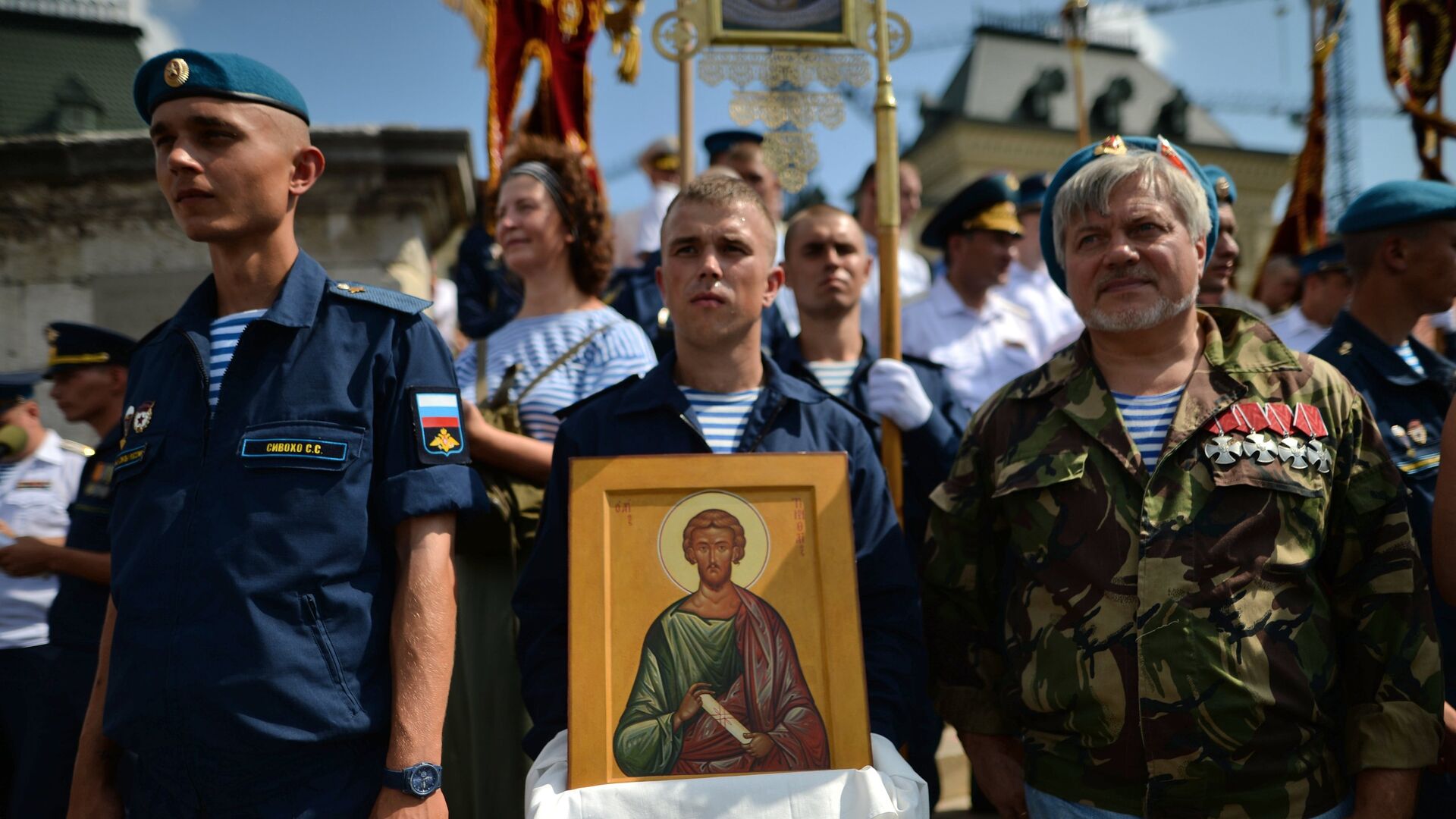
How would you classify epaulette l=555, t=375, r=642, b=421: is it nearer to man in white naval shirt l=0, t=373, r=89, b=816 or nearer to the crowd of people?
the crowd of people

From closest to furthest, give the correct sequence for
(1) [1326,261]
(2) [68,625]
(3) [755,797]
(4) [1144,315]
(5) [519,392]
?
(3) [755,797] < (4) [1144,315] < (5) [519,392] < (2) [68,625] < (1) [1326,261]

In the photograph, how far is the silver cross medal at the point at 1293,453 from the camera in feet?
8.26

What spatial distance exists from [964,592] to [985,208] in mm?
2958

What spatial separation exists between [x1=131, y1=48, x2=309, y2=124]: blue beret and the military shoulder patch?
29.2 inches

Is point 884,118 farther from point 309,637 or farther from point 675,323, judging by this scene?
point 309,637

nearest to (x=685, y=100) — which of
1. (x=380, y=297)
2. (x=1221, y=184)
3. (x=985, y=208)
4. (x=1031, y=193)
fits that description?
(x=985, y=208)

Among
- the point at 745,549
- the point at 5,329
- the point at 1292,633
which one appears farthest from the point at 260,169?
the point at 5,329

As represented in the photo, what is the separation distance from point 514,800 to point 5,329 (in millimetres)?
3495

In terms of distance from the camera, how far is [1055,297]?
273 inches

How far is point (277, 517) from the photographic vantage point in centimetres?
230

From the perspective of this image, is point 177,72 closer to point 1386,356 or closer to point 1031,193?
point 1386,356

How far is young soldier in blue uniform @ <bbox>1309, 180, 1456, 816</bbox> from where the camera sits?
325 centimetres

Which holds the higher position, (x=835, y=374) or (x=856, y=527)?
(x=835, y=374)

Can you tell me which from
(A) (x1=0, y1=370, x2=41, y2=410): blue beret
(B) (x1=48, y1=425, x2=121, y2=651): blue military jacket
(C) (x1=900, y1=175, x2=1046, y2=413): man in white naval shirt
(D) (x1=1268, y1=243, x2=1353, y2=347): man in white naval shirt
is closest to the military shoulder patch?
(B) (x1=48, y1=425, x2=121, y2=651): blue military jacket
